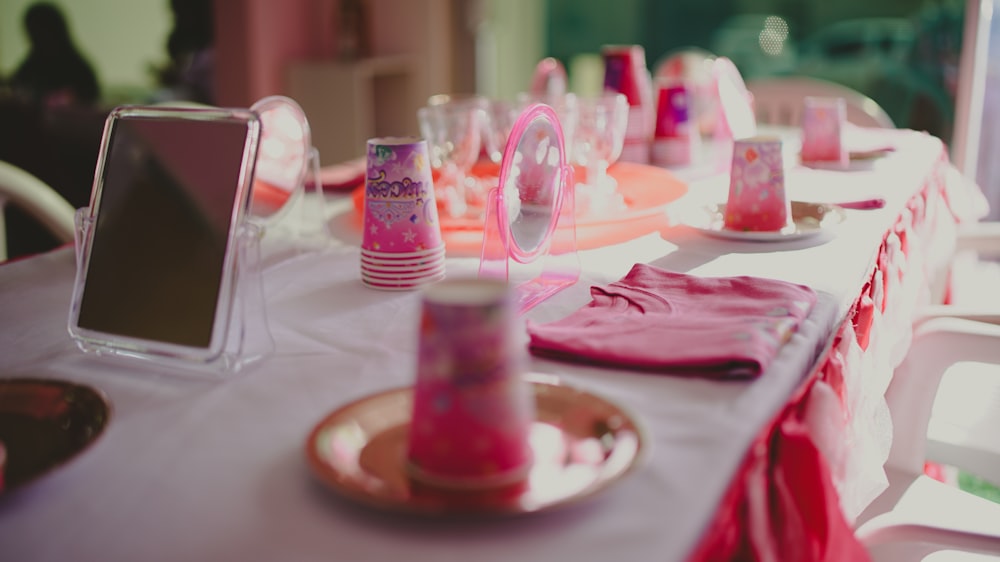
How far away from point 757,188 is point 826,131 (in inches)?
24.6

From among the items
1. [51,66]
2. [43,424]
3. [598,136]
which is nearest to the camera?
[43,424]

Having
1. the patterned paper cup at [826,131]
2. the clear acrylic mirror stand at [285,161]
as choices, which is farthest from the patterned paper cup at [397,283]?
the patterned paper cup at [826,131]

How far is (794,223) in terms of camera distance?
1396 mm

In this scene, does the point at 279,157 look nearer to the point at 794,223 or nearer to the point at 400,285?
the point at 400,285

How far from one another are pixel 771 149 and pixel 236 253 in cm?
77

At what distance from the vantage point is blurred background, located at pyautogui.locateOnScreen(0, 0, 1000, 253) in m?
3.53

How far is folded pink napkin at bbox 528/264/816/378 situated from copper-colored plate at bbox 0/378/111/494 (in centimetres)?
39

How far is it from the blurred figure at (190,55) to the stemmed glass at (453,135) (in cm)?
263

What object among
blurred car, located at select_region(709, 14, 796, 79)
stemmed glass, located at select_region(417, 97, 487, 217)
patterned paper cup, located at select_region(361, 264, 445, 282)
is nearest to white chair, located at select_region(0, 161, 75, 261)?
stemmed glass, located at select_region(417, 97, 487, 217)

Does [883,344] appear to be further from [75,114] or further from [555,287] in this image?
[75,114]

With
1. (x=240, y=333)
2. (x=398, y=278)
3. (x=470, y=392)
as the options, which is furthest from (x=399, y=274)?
(x=470, y=392)

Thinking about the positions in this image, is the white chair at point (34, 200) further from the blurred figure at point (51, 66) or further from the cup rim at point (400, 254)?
the blurred figure at point (51, 66)

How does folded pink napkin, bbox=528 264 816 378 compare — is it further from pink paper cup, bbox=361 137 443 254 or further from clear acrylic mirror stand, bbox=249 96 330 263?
clear acrylic mirror stand, bbox=249 96 330 263

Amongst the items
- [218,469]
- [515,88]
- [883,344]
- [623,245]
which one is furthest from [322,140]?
[218,469]
